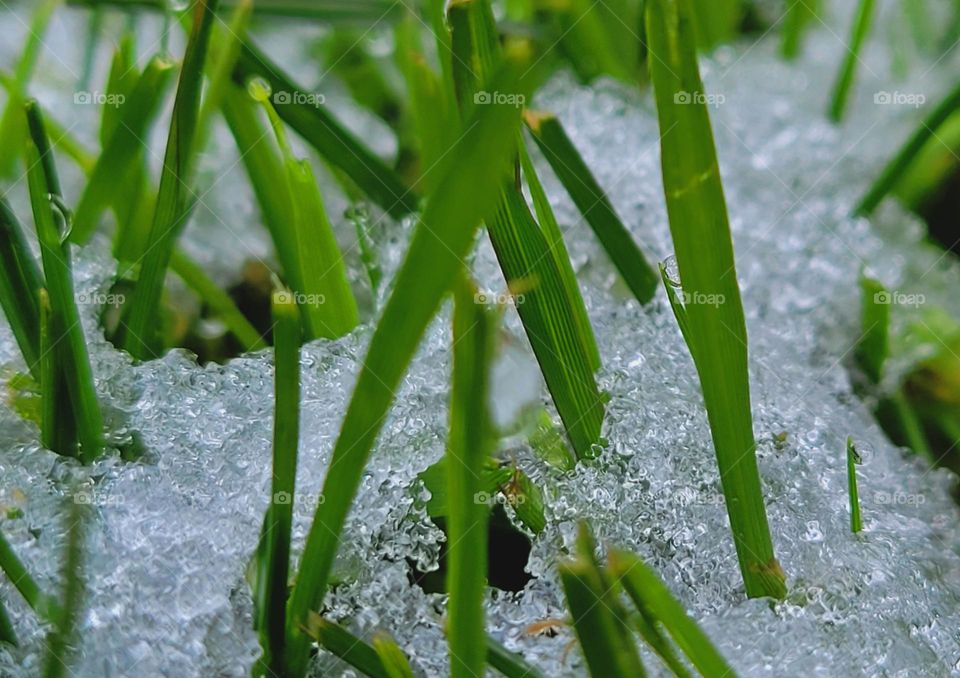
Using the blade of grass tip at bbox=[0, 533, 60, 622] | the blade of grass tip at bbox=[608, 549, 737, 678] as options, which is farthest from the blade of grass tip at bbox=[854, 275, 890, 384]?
the blade of grass tip at bbox=[0, 533, 60, 622]

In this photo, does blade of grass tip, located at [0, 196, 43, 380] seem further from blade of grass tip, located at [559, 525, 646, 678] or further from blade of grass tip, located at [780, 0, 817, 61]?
blade of grass tip, located at [780, 0, 817, 61]

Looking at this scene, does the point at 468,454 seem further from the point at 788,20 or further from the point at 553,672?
the point at 788,20

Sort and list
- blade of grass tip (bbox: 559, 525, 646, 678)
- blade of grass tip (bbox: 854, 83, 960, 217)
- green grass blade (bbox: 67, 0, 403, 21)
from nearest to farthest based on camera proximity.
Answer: blade of grass tip (bbox: 559, 525, 646, 678), blade of grass tip (bbox: 854, 83, 960, 217), green grass blade (bbox: 67, 0, 403, 21)

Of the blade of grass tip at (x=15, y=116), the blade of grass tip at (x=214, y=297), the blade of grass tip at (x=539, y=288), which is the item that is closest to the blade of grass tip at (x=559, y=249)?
the blade of grass tip at (x=539, y=288)

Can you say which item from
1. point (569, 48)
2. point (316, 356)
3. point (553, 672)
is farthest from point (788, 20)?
point (553, 672)

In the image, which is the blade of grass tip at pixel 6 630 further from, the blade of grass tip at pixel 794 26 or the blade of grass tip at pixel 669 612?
the blade of grass tip at pixel 794 26

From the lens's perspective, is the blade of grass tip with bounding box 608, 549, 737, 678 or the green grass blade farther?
the green grass blade
